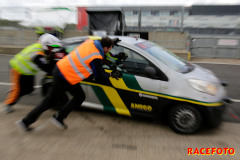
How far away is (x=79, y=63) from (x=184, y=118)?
6.32ft

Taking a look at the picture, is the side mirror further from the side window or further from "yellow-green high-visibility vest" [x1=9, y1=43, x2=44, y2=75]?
"yellow-green high-visibility vest" [x1=9, y1=43, x2=44, y2=75]

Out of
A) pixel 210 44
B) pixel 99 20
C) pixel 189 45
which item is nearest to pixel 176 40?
pixel 189 45

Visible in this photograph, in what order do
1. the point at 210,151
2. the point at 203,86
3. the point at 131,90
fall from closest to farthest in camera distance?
the point at 210,151 < the point at 203,86 < the point at 131,90

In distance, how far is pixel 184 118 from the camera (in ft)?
11.0

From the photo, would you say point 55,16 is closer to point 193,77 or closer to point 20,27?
point 20,27

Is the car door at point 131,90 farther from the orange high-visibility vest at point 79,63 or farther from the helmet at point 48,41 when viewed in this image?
the helmet at point 48,41

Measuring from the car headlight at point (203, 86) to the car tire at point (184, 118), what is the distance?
1.10 ft

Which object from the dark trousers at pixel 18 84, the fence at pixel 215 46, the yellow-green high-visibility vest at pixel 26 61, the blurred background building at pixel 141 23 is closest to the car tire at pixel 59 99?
the dark trousers at pixel 18 84

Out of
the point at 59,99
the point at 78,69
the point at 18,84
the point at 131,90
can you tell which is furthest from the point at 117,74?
the point at 18,84

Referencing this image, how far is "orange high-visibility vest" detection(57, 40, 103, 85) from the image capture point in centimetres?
310

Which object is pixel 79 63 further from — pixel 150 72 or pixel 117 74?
pixel 150 72

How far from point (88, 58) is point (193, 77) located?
1791 millimetres

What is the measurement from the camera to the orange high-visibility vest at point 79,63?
3.10 meters

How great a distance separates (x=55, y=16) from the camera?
44.3 ft
